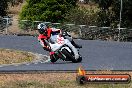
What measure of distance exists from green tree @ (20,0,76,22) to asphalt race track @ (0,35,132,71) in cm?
745

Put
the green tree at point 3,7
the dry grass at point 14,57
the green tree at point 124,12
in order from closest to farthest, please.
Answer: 1. the dry grass at point 14,57
2. the green tree at point 124,12
3. the green tree at point 3,7

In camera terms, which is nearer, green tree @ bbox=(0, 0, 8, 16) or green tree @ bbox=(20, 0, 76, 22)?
green tree @ bbox=(20, 0, 76, 22)

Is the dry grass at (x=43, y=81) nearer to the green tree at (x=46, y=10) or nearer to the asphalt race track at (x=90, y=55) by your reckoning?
the asphalt race track at (x=90, y=55)

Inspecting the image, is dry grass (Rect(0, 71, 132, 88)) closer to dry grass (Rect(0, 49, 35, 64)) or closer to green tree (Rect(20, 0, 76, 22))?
dry grass (Rect(0, 49, 35, 64))

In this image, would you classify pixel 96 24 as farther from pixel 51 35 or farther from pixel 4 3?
pixel 51 35

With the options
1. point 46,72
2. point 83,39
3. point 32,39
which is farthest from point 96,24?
point 46,72

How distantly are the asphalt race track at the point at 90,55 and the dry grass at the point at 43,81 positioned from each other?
4.25 ft

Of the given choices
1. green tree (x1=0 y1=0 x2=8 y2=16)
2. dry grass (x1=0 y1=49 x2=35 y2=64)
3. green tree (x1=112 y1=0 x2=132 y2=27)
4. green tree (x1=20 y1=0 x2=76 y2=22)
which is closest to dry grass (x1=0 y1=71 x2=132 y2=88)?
dry grass (x1=0 y1=49 x2=35 y2=64)

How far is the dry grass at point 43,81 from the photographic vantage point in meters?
14.8

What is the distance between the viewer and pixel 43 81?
15.7 metres

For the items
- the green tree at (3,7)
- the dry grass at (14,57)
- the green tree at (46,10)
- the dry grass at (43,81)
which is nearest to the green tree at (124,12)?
the green tree at (46,10)

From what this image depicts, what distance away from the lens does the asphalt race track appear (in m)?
19.3

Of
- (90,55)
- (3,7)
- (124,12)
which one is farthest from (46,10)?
(90,55)

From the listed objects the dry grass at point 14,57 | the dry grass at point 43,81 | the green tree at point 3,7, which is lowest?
the green tree at point 3,7
